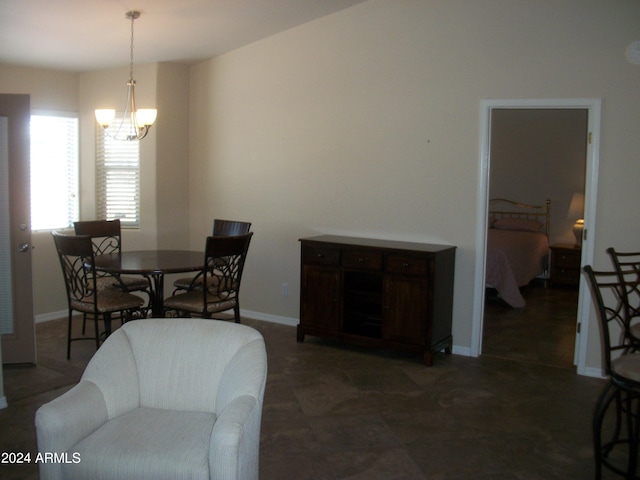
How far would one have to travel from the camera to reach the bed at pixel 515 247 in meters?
6.29

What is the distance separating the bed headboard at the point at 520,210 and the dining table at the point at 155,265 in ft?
16.5

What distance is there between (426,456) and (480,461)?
266 mm

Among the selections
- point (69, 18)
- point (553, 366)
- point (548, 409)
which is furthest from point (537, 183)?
point (69, 18)

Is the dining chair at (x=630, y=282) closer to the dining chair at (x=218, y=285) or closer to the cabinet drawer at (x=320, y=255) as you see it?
the cabinet drawer at (x=320, y=255)

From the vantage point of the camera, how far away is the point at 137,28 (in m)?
4.52

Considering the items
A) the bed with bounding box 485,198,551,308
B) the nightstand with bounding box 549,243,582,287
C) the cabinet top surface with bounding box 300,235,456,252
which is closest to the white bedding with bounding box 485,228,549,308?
the bed with bounding box 485,198,551,308

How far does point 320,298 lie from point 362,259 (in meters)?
0.52

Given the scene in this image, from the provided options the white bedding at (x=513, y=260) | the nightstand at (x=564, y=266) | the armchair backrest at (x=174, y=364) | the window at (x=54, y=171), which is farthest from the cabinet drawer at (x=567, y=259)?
the armchair backrest at (x=174, y=364)

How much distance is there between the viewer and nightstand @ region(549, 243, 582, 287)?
7.43 meters

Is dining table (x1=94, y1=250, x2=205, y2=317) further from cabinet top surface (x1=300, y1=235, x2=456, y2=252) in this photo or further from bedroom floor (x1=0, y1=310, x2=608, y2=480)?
cabinet top surface (x1=300, y1=235, x2=456, y2=252)

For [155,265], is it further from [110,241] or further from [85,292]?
[110,241]

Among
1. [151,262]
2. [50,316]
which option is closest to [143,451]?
[151,262]

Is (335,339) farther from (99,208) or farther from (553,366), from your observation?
(99,208)

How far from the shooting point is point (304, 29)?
527 centimetres
